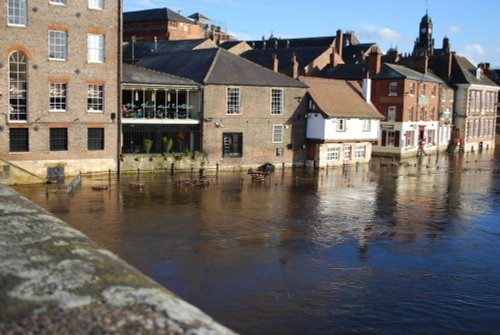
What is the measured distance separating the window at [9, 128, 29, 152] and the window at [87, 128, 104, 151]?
383cm

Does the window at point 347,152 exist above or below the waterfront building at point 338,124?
below

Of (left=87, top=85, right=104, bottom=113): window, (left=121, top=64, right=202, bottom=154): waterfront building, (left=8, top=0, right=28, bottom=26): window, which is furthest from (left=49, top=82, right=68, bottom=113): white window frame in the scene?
(left=121, top=64, right=202, bottom=154): waterfront building

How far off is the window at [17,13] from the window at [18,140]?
20.2 ft

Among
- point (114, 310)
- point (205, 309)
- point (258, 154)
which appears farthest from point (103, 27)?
point (114, 310)

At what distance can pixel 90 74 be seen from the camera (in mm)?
36281

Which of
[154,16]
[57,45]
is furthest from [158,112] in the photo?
[154,16]

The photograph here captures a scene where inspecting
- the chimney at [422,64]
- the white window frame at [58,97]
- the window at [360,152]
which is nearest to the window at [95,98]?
the white window frame at [58,97]

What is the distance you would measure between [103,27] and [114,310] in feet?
109

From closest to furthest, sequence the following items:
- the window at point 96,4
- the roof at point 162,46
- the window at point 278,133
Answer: the window at point 96,4
the window at point 278,133
the roof at point 162,46

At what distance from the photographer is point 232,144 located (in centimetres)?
4278

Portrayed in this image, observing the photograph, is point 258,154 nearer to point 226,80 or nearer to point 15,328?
Answer: point 226,80

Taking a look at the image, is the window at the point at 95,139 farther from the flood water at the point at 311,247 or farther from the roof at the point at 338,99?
the roof at the point at 338,99

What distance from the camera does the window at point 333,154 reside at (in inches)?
1836

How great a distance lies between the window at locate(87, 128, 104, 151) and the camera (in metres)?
36.7
